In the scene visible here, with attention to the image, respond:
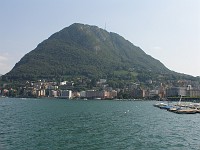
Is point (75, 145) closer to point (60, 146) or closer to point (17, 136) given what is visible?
point (60, 146)

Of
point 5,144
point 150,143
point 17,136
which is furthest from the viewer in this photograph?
point 17,136

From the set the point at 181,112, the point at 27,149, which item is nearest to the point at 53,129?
the point at 27,149

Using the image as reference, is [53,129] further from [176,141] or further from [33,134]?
[176,141]

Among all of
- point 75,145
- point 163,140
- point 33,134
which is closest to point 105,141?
point 75,145

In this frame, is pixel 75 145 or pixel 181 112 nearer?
pixel 75 145

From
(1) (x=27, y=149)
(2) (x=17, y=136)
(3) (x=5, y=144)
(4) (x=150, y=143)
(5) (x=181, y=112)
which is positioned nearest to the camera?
(1) (x=27, y=149)

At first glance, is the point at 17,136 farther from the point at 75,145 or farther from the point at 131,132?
the point at 131,132

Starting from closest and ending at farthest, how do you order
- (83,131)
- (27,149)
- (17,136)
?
1. (27,149)
2. (17,136)
3. (83,131)

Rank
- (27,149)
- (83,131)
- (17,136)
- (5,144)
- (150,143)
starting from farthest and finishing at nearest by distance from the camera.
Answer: (83,131)
(17,136)
(150,143)
(5,144)
(27,149)
